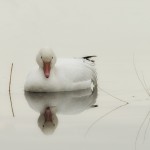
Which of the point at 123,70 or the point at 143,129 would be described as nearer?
the point at 143,129

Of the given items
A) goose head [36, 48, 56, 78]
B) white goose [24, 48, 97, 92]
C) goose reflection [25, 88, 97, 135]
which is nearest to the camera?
goose reflection [25, 88, 97, 135]

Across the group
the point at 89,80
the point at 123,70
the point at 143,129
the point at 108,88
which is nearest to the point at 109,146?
the point at 143,129

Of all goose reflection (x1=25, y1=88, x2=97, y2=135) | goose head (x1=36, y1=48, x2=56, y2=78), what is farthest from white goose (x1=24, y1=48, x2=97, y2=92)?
goose reflection (x1=25, y1=88, x2=97, y2=135)

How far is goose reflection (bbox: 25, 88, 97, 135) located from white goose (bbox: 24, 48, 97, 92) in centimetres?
16

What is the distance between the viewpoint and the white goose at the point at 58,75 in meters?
12.1

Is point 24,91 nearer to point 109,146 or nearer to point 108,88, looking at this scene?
point 108,88

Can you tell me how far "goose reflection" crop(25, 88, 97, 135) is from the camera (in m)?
8.84

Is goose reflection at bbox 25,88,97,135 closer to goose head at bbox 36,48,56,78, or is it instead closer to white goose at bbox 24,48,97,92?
white goose at bbox 24,48,97,92

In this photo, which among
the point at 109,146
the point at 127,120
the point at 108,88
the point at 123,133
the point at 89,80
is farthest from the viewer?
the point at 89,80

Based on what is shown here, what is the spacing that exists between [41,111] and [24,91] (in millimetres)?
2426

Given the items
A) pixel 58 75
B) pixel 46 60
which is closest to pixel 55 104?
pixel 58 75

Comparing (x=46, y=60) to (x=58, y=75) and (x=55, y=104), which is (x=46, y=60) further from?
(x=55, y=104)

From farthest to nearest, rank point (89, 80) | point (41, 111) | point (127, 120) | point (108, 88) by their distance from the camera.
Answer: point (89, 80), point (108, 88), point (41, 111), point (127, 120)

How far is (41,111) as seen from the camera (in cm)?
972
